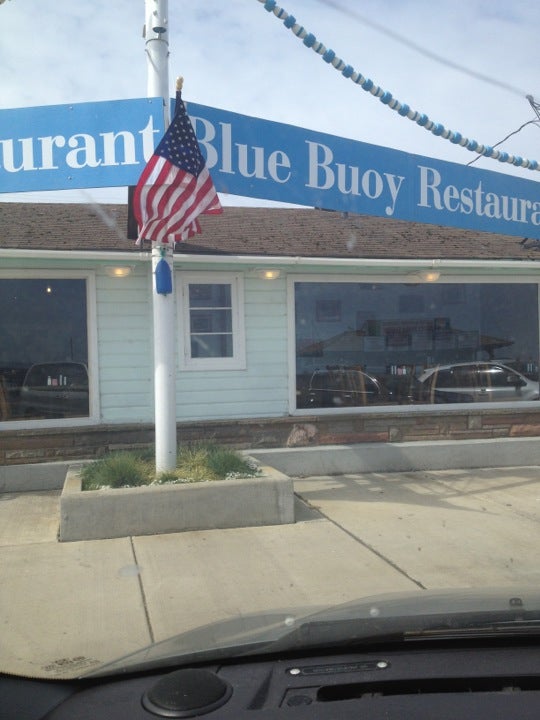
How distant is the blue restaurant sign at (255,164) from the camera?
7.42 meters

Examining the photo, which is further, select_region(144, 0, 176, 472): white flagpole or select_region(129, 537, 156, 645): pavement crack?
select_region(144, 0, 176, 472): white flagpole

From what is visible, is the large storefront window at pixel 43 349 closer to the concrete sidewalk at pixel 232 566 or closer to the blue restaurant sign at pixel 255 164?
the concrete sidewalk at pixel 232 566

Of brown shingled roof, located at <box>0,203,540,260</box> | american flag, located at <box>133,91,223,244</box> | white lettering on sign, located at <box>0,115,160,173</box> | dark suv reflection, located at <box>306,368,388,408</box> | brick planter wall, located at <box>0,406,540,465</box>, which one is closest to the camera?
american flag, located at <box>133,91,223,244</box>

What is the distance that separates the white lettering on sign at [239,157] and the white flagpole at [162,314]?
0.52m

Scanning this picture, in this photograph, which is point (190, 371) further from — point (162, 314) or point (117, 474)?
point (117, 474)

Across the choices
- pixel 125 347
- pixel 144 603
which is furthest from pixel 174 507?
pixel 125 347

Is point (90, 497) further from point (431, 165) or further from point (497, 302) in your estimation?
point (497, 302)

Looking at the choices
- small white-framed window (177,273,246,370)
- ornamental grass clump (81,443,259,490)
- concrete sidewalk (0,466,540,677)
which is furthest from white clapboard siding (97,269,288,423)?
concrete sidewalk (0,466,540,677)

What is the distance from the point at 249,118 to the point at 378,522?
4550mm

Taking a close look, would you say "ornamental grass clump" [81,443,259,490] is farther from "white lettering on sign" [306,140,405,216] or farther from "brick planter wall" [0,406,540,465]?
"white lettering on sign" [306,140,405,216]

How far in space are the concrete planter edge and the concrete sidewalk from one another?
14cm

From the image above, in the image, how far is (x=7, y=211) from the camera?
10727mm

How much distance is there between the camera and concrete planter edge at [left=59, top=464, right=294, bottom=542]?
677 centimetres

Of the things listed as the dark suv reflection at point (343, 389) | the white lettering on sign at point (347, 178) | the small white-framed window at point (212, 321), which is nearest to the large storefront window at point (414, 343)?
the dark suv reflection at point (343, 389)
